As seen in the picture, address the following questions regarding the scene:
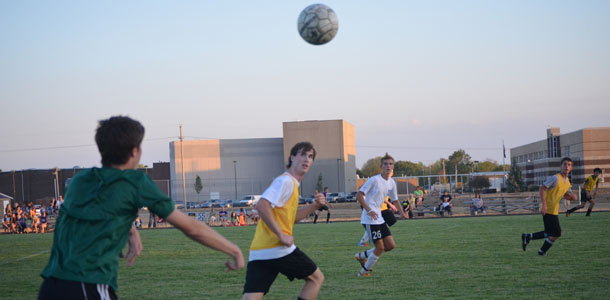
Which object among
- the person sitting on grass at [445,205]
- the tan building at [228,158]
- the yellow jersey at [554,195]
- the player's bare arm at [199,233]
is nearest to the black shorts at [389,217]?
the yellow jersey at [554,195]

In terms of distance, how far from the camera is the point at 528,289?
880 cm

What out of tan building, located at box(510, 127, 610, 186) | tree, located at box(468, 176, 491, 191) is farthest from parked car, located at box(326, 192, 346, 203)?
tan building, located at box(510, 127, 610, 186)

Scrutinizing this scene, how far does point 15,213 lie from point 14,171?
6327cm

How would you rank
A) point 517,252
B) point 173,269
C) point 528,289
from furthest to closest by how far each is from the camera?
point 517,252 → point 173,269 → point 528,289

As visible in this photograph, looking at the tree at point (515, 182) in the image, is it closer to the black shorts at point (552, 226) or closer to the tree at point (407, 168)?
the black shorts at point (552, 226)

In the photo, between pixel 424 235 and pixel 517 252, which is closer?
pixel 517 252

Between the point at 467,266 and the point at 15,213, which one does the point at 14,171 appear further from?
the point at 467,266

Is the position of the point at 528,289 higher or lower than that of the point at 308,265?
lower

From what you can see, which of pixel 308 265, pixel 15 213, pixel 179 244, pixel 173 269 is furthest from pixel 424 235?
pixel 15 213

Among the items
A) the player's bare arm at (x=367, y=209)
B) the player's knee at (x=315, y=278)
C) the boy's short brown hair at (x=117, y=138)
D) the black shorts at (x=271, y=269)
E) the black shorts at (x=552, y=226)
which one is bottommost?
the black shorts at (x=552, y=226)

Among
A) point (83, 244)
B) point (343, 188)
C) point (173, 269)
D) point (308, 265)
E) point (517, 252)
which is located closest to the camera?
point (83, 244)

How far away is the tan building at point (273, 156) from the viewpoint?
87750 millimetres

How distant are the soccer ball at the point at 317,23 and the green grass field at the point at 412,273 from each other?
15.1ft

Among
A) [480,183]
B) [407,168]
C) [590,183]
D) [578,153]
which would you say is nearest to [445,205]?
[590,183]
